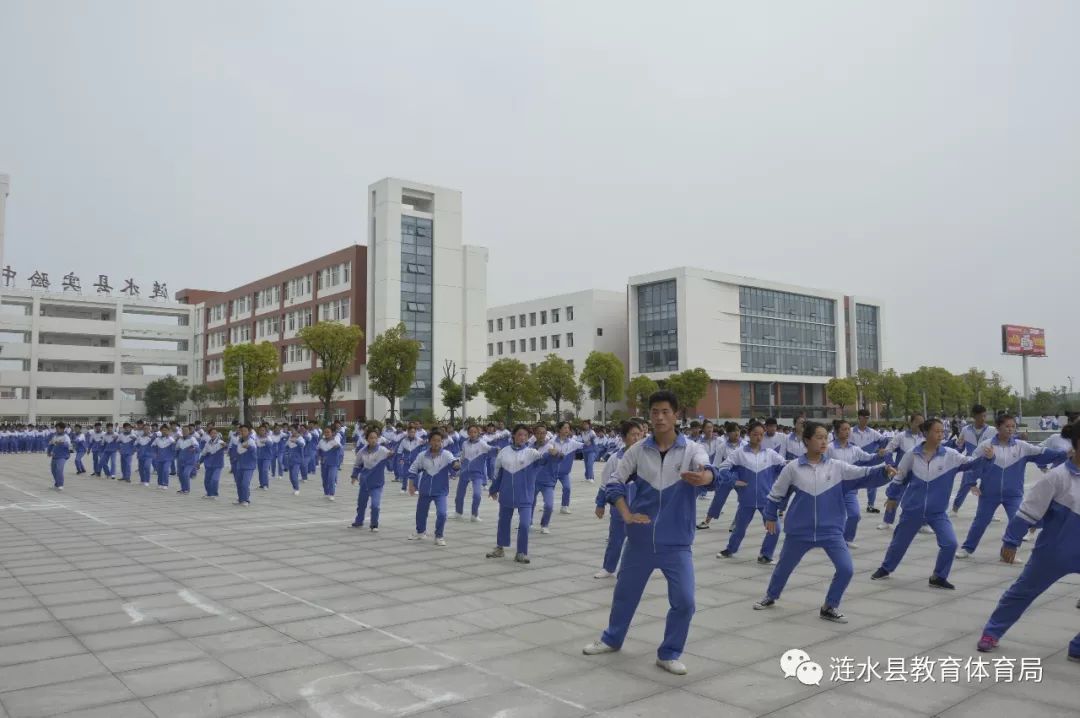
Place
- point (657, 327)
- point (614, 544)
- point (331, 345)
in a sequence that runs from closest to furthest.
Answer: point (614, 544)
point (331, 345)
point (657, 327)

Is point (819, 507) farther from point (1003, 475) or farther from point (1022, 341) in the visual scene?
point (1022, 341)

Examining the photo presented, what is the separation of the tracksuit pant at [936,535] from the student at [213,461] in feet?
44.3

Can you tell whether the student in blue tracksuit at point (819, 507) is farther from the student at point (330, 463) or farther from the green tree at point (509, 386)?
the green tree at point (509, 386)

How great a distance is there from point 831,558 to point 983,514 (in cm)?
426

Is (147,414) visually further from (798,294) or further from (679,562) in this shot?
(679,562)

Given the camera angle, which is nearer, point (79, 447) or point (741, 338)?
point (79, 447)

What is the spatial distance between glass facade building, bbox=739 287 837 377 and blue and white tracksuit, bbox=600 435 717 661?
69516 millimetres

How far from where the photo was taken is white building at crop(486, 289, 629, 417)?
75625 millimetres

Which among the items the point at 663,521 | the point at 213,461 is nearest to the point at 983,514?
the point at 663,521

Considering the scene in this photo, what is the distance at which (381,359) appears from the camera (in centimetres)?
4822

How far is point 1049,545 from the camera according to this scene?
5137mm

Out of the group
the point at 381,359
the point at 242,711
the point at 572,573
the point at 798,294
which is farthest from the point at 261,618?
the point at 798,294

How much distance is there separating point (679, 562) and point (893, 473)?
2.34m

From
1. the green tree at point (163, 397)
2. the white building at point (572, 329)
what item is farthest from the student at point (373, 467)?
the green tree at point (163, 397)
